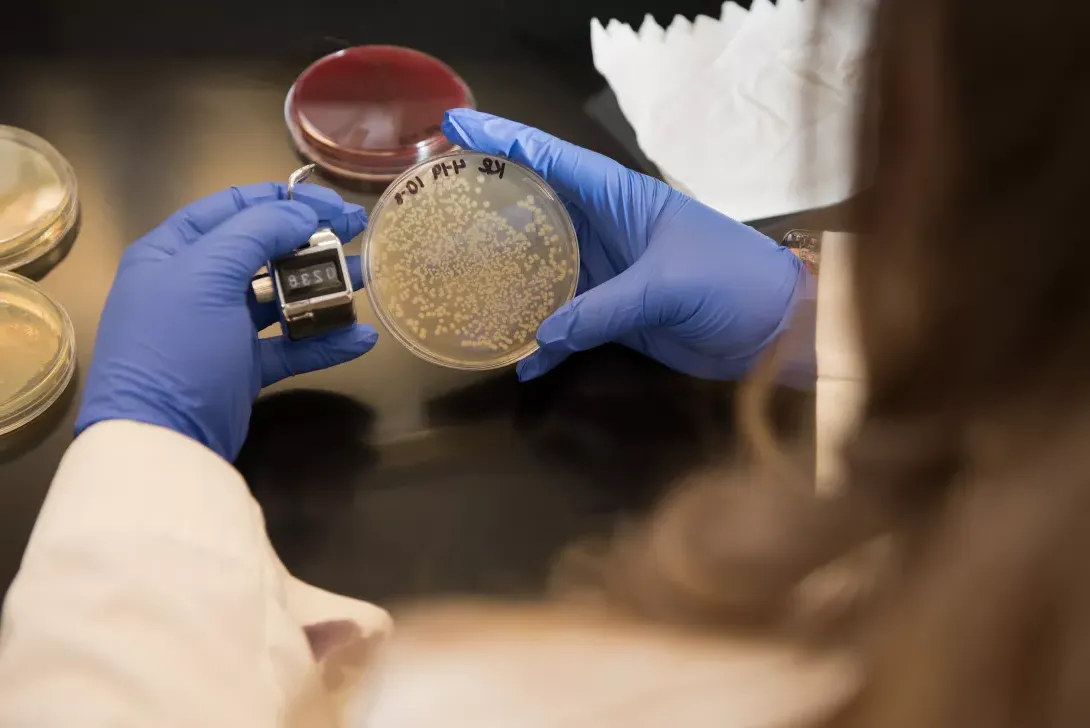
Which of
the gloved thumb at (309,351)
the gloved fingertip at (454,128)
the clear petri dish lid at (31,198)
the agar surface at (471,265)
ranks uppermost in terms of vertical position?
the gloved fingertip at (454,128)

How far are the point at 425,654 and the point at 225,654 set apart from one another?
0.22m

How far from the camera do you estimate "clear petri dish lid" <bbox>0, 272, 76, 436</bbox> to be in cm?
109

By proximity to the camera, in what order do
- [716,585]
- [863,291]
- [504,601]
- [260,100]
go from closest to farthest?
[863,291] → [716,585] → [504,601] → [260,100]

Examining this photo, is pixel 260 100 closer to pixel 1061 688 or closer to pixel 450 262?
pixel 450 262

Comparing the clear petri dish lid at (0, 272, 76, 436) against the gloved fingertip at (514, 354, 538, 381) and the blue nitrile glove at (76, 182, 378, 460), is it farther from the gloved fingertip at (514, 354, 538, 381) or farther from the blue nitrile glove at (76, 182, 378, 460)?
the gloved fingertip at (514, 354, 538, 381)

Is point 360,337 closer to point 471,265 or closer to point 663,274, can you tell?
point 471,265

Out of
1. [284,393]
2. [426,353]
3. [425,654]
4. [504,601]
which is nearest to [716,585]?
[425,654]

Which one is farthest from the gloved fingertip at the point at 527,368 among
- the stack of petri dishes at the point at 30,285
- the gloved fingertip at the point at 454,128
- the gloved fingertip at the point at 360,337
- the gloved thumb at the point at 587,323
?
the stack of petri dishes at the point at 30,285

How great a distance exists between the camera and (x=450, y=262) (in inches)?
48.5

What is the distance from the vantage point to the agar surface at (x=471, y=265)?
3.99 ft

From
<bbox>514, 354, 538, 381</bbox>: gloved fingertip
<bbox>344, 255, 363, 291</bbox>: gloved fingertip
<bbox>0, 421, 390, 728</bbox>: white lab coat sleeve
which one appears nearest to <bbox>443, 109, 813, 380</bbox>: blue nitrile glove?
<bbox>514, 354, 538, 381</bbox>: gloved fingertip

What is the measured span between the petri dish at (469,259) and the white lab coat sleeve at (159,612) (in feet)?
1.18

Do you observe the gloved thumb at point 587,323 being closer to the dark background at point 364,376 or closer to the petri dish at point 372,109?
the dark background at point 364,376

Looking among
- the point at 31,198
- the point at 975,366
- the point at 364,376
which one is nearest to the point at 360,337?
the point at 364,376
